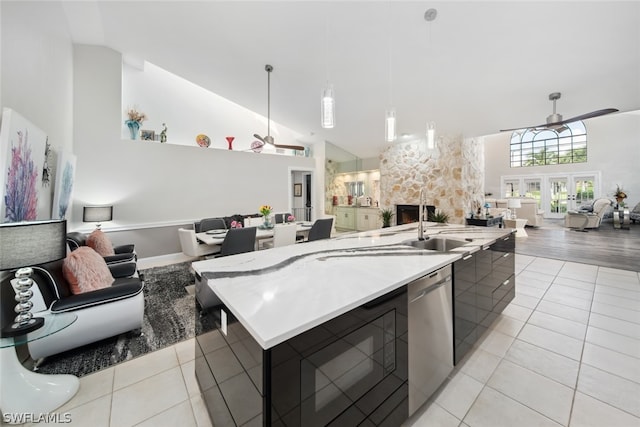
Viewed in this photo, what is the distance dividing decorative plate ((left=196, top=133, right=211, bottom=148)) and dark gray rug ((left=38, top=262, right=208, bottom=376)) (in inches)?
133

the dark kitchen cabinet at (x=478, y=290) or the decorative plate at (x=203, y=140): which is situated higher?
the decorative plate at (x=203, y=140)

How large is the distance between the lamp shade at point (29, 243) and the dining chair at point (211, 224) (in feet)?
9.84

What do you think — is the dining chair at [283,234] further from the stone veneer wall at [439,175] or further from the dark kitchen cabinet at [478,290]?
the stone veneer wall at [439,175]

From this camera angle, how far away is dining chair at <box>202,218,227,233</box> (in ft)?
14.2

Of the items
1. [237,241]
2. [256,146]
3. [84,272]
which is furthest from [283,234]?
[256,146]

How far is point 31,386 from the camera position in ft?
4.59

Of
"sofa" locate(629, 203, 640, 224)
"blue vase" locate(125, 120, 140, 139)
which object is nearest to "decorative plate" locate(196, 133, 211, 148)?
"blue vase" locate(125, 120, 140, 139)

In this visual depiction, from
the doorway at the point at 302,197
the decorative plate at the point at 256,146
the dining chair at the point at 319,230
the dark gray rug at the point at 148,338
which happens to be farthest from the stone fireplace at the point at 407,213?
the dark gray rug at the point at 148,338

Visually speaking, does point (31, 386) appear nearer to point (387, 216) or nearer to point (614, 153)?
point (387, 216)

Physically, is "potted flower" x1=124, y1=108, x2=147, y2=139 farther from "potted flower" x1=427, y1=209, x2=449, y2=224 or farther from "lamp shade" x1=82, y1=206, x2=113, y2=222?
"potted flower" x1=427, y1=209, x2=449, y2=224

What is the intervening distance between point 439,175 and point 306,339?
5879mm

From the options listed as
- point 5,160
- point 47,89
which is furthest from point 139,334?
point 47,89

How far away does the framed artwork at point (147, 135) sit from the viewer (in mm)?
4664

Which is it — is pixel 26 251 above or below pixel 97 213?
below
